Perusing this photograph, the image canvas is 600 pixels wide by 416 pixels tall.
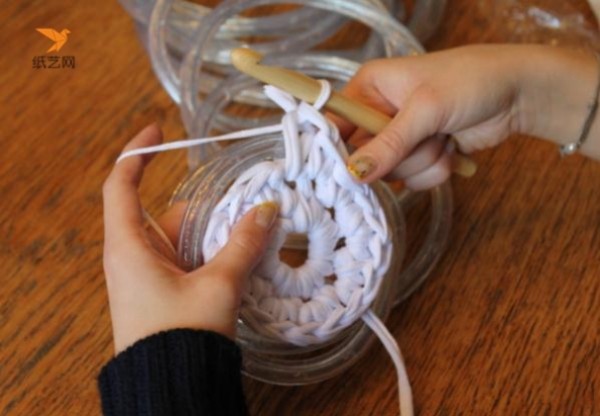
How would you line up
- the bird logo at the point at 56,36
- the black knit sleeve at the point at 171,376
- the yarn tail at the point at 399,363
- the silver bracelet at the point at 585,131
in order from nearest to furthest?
the black knit sleeve at the point at 171,376 → the yarn tail at the point at 399,363 → the silver bracelet at the point at 585,131 → the bird logo at the point at 56,36

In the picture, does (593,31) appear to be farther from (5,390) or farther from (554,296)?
(5,390)

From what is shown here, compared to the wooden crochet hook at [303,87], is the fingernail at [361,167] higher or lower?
lower

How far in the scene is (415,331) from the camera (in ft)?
2.20

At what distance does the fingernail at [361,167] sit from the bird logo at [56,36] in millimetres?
463

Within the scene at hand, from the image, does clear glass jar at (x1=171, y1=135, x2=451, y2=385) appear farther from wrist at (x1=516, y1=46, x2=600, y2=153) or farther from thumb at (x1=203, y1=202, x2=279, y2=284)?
wrist at (x1=516, y1=46, x2=600, y2=153)

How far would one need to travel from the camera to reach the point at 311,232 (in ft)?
1.94

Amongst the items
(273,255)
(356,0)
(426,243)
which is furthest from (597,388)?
(356,0)

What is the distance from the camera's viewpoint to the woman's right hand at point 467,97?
65 cm

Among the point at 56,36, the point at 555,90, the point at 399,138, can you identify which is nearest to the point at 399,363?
the point at 399,138

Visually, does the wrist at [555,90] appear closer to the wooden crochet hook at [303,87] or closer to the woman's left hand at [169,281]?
the wooden crochet hook at [303,87]

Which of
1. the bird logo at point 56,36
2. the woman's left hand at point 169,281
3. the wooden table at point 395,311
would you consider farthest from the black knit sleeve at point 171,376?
the bird logo at point 56,36

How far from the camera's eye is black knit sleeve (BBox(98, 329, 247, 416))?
487mm

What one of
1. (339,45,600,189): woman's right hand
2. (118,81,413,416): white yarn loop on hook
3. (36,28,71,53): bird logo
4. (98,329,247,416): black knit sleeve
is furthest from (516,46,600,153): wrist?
(36,28,71,53): bird logo

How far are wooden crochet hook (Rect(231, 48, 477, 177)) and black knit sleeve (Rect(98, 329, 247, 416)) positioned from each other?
193mm
